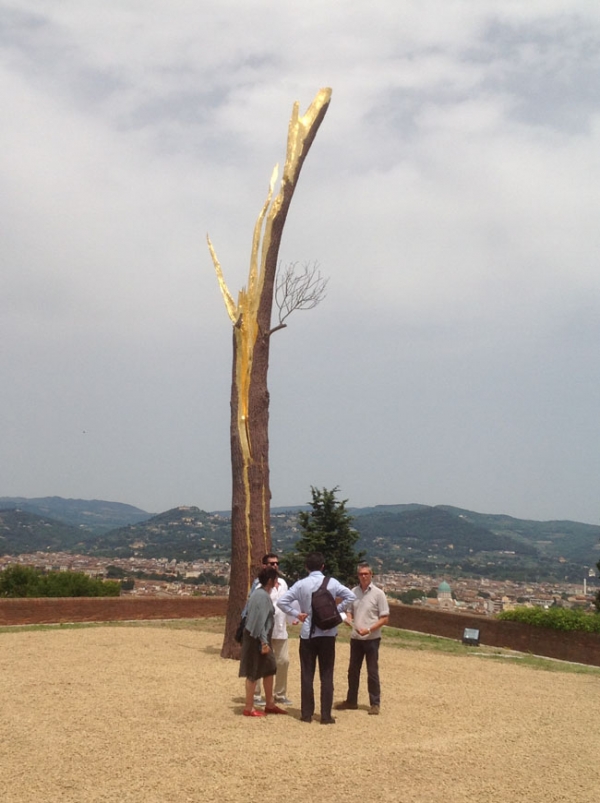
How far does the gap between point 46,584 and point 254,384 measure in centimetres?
779

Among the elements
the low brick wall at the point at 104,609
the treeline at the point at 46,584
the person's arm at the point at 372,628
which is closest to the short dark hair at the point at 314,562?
the person's arm at the point at 372,628

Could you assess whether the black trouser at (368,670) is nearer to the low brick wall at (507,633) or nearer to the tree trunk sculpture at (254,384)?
the tree trunk sculpture at (254,384)

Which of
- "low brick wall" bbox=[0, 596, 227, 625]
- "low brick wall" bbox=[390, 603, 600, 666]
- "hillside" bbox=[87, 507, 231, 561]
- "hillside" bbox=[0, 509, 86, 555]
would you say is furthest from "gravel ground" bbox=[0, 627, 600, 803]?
"hillside" bbox=[0, 509, 86, 555]

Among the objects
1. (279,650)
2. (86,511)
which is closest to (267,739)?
(279,650)

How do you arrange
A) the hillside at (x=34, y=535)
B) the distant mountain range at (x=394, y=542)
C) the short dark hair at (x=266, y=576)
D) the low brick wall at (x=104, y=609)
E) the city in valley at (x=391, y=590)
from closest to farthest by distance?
1. the short dark hair at (x=266, y=576)
2. the low brick wall at (x=104, y=609)
3. the city in valley at (x=391, y=590)
4. the distant mountain range at (x=394, y=542)
5. the hillside at (x=34, y=535)

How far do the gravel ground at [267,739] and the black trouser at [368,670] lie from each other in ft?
0.60

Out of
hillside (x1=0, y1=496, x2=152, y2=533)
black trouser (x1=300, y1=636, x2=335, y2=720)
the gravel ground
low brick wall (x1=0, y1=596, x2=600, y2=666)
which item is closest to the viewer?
the gravel ground

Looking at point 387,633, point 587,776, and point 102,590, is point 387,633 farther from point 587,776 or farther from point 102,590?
point 587,776

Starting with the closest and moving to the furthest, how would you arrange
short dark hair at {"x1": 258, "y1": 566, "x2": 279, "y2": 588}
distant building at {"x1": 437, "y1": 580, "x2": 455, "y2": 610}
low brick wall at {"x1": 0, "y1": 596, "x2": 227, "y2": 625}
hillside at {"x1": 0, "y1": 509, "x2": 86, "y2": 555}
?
1. short dark hair at {"x1": 258, "y1": 566, "x2": 279, "y2": 588}
2. low brick wall at {"x1": 0, "y1": 596, "x2": 227, "y2": 625}
3. distant building at {"x1": 437, "y1": 580, "x2": 455, "y2": 610}
4. hillside at {"x1": 0, "y1": 509, "x2": 86, "y2": 555}

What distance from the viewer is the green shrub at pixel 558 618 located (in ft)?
42.9

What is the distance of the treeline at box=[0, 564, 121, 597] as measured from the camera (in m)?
16.1

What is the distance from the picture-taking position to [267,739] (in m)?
6.12

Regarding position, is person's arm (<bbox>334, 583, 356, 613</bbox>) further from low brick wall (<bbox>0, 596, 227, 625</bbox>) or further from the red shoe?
low brick wall (<bbox>0, 596, 227, 625</bbox>)

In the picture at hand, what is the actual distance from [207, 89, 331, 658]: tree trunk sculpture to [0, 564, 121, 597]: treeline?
6.48m
